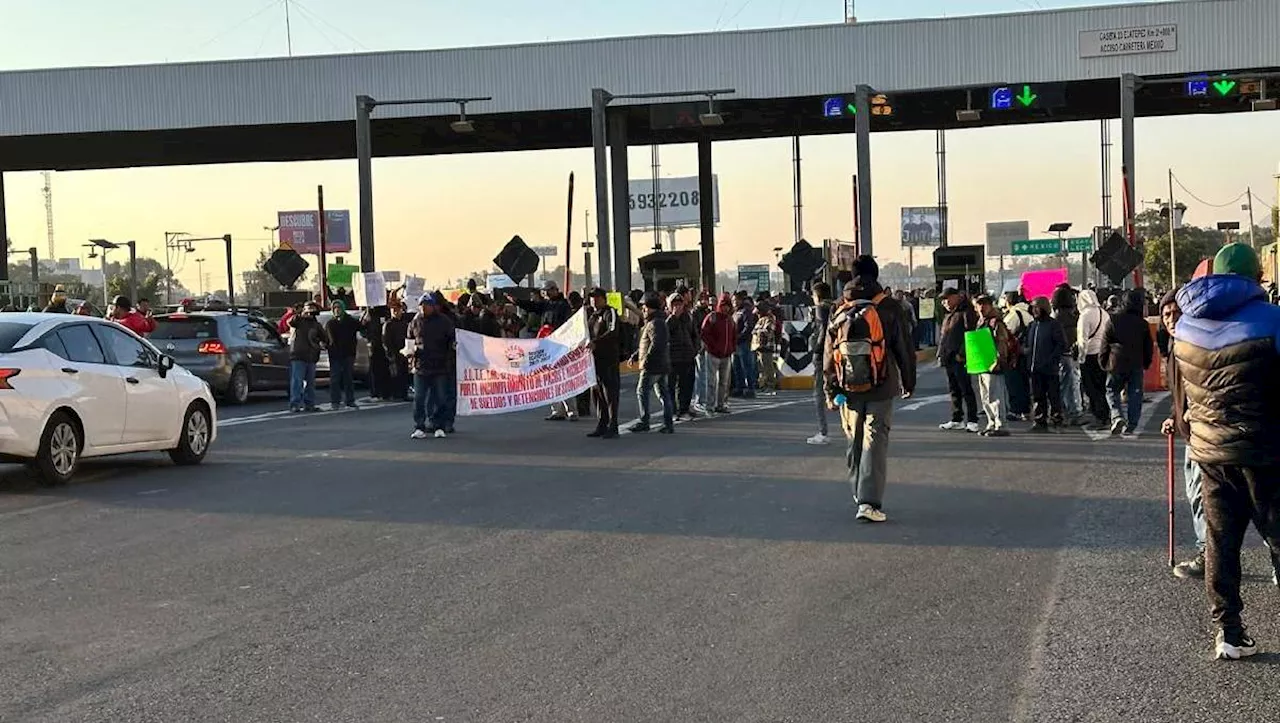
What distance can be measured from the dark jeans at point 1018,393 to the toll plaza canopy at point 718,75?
59.2ft

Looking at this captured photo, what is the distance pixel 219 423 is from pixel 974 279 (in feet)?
122

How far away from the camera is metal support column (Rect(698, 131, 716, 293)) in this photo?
46562mm

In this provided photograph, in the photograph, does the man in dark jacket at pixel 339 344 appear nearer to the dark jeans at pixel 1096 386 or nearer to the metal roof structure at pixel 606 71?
the dark jeans at pixel 1096 386

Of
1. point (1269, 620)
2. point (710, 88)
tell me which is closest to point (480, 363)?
point (1269, 620)

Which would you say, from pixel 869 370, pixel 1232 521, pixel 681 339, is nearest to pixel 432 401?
pixel 681 339

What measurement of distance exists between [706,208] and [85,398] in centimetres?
3705

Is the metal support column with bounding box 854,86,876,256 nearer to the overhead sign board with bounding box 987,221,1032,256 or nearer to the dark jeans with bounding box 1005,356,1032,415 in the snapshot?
the dark jeans with bounding box 1005,356,1032,415

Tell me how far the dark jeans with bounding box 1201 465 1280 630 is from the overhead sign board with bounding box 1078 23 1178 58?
32905mm

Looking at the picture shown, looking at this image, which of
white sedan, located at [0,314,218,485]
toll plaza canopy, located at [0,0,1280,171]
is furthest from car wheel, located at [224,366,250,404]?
toll plaza canopy, located at [0,0,1280,171]

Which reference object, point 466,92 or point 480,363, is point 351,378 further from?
point 466,92

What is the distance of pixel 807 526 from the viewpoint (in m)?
10.2

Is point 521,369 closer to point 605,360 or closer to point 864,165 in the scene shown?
point 605,360

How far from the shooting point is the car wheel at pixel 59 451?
12.3 metres

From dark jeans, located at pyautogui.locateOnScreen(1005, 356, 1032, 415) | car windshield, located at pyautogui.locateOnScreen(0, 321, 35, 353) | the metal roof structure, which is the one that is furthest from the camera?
the metal roof structure
